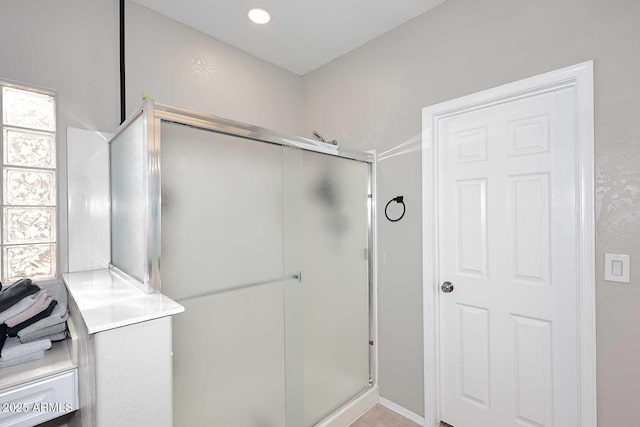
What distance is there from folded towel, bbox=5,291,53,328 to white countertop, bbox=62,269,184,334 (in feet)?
0.33

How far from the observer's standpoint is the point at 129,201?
1.41m

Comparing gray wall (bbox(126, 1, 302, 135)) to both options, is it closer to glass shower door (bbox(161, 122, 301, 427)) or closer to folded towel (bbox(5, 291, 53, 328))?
glass shower door (bbox(161, 122, 301, 427))

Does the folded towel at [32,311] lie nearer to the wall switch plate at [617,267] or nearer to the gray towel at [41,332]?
the gray towel at [41,332]

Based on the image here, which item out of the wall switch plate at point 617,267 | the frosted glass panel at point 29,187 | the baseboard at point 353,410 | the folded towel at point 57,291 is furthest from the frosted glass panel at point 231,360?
the wall switch plate at point 617,267

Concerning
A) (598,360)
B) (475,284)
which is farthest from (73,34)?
(598,360)

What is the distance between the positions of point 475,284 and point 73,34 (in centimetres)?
271

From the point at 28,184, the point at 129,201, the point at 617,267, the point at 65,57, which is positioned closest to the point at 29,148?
the point at 28,184

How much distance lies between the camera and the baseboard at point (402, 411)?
2.02m

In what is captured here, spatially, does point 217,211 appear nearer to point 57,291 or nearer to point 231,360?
point 231,360

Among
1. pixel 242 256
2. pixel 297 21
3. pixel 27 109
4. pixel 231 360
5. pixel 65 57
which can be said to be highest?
pixel 297 21

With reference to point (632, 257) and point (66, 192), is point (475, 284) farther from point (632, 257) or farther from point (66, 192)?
point (66, 192)

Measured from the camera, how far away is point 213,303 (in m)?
1.45

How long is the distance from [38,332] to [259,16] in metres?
2.12

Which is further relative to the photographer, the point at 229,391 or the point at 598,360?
the point at 229,391
